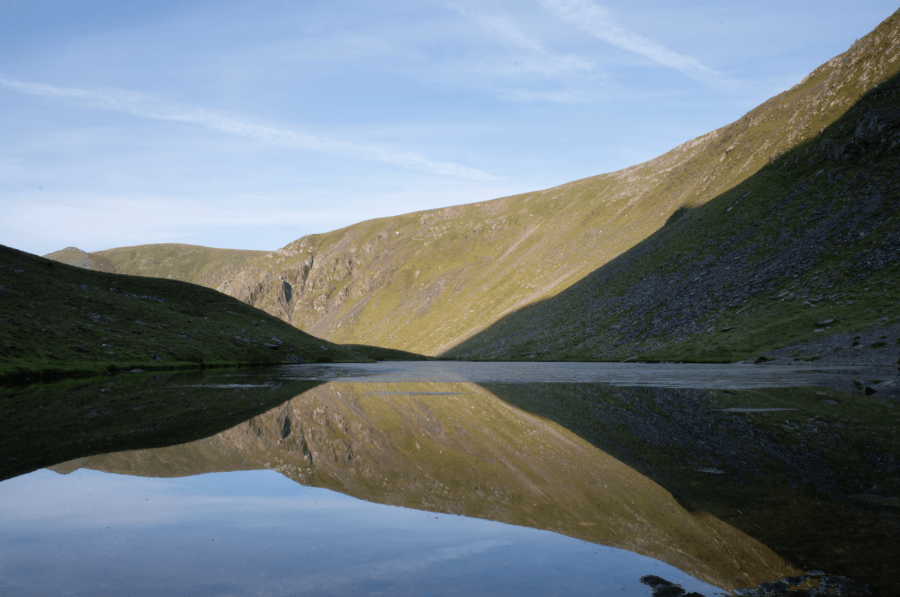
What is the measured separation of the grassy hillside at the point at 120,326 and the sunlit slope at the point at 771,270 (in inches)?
2307

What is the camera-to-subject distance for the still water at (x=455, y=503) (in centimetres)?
799

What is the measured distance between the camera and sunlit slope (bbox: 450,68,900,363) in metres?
70.6

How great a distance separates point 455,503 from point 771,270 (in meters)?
94.8

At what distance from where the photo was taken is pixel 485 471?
1544 centimetres

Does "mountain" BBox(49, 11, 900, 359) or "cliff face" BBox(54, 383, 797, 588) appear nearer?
"cliff face" BBox(54, 383, 797, 588)

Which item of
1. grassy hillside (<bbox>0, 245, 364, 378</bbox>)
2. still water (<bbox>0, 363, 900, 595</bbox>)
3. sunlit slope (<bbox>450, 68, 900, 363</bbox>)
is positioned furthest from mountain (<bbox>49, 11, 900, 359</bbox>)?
still water (<bbox>0, 363, 900, 595</bbox>)

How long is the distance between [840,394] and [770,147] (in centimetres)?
12018

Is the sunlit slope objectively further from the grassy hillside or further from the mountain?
the grassy hillside

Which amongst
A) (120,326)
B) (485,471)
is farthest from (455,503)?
(120,326)

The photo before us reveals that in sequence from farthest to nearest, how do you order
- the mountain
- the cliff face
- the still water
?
the mountain
the cliff face
the still water

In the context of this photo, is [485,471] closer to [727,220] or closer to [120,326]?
[120,326]

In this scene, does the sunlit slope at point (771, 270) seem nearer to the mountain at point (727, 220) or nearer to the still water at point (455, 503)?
the mountain at point (727, 220)

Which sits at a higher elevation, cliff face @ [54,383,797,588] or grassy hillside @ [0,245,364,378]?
grassy hillside @ [0,245,364,378]

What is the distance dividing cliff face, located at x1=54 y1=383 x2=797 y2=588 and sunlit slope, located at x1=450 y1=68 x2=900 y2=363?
1820 inches
